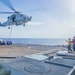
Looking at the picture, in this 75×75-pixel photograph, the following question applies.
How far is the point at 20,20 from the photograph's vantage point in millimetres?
24469

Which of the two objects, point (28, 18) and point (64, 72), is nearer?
point (64, 72)

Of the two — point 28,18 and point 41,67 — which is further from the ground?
point 28,18

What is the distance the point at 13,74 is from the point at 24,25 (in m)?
19.1

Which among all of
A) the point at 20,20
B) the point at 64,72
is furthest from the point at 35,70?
the point at 20,20

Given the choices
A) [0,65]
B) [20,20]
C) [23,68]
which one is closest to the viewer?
[23,68]

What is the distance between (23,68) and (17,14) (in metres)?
19.1

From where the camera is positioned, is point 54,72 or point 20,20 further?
point 20,20

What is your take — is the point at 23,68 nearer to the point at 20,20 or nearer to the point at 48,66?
the point at 48,66

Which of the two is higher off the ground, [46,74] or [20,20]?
[20,20]

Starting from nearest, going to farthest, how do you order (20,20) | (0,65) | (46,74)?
(46,74) < (0,65) < (20,20)

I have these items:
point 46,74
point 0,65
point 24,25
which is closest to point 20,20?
point 24,25

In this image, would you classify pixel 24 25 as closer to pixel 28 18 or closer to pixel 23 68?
pixel 28 18

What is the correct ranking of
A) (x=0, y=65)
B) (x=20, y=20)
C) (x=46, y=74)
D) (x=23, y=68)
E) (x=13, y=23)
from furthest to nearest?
1. (x=13, y=23)
2. (x=20, y=20)
3. (x=0, y=65)
4. (x=23, y=68)
5. (x=46, y=74)

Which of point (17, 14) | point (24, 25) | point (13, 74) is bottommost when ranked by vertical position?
point (13, 74)
